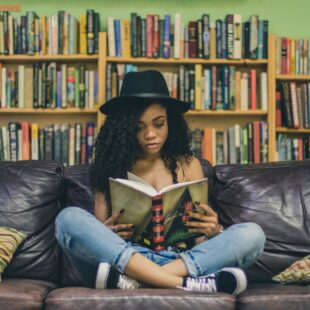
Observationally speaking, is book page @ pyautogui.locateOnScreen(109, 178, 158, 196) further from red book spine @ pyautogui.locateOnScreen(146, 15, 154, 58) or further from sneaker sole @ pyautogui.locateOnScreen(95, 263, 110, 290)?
red book spine @ pyautogui.locateOnScreen(146, 15, 154, 58)

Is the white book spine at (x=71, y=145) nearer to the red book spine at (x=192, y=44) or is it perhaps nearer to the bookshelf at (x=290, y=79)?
the red book spine at (x=192, y=44)

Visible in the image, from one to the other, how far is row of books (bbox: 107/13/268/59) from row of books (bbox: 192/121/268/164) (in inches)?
17.4

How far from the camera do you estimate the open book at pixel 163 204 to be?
1.60 metres

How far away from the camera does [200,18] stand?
3.47 metres

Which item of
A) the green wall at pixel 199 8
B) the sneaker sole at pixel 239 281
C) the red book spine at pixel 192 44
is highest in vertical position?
the green wall at pixel 199 8

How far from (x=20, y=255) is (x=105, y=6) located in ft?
6.72

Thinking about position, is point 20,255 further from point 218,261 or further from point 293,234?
point 293,234

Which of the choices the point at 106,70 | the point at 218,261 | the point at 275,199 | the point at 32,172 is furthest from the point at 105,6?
the point at 218,261

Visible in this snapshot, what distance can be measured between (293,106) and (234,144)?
421mm

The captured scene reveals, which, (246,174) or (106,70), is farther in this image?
(106,70)

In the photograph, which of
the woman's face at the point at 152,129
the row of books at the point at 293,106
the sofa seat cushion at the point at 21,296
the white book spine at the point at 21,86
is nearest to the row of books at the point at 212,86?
the row of books at the point at 293,106

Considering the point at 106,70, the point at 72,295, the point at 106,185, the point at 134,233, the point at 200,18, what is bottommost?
the point at 72,295

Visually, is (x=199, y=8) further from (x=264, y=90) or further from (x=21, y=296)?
(x=21, y=296)

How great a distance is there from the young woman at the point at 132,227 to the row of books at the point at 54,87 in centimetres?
136
